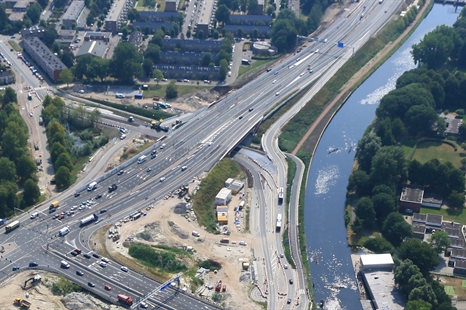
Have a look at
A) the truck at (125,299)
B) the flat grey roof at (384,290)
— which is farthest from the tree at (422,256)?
the truck at (125,299)

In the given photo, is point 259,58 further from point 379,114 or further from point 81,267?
point 81,267

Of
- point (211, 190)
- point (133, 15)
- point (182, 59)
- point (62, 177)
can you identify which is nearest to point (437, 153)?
point (211, 190)

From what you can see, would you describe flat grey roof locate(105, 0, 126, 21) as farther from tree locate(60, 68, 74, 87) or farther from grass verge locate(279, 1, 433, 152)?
grass verge locate(279, 1, 433, 152)

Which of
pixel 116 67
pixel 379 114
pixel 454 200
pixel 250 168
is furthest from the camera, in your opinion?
pixel 116 67

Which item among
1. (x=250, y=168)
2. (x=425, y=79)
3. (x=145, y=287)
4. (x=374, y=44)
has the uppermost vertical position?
(x=374, y=44)

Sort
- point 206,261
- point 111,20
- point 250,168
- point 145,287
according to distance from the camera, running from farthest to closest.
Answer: point 111,20 < point 250,168 < point 206,261 < point 145,287

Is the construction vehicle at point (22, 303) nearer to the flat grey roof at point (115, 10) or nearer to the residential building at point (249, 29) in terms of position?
the flat grey roof at point (115, 10)

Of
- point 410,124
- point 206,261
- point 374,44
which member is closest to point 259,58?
point 374,44

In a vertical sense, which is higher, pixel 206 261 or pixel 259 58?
pixel 259 58
